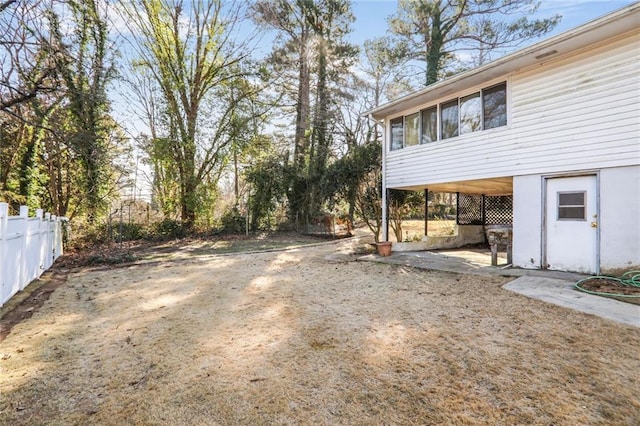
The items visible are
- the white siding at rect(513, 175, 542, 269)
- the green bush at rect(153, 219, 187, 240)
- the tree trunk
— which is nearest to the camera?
the white siding at rect(513, 175, 542, 269)

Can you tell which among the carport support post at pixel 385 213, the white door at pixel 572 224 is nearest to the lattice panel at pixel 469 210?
the carport support post at pixel 385 213

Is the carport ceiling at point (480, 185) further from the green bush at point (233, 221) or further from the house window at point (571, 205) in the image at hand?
the green bush at point (233, 221)

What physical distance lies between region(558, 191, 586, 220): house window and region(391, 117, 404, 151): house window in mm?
4069

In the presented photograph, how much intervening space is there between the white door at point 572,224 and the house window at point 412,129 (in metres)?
3.34

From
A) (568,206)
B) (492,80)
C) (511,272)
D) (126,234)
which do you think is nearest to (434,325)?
(511,272)

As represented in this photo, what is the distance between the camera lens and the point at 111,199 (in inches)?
432

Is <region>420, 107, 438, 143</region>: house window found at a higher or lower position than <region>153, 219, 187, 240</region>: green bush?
higher

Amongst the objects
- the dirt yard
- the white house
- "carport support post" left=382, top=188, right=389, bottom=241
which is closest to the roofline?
the white house

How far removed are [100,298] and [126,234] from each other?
774 centimetres

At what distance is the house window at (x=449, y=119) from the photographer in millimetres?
7117

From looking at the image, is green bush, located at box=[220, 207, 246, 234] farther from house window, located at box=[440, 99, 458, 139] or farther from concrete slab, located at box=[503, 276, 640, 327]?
concrete slab, located at box=[503, 276, 640, 327]

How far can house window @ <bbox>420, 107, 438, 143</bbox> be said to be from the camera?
7559mm

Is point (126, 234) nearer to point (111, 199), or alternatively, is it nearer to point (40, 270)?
point (111, 199)

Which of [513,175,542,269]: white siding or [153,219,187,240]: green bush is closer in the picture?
[513,175,542,269]: white siding
